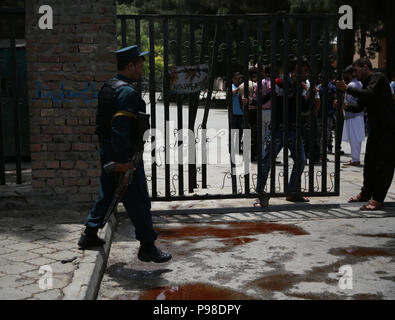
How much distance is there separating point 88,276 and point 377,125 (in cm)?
443

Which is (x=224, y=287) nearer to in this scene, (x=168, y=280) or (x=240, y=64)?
(x=168, y=280)

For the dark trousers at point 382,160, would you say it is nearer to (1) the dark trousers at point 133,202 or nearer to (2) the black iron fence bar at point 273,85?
(2) the black iron fence bar at point 273,85

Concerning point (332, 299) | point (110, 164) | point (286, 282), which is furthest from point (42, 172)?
point (332, 299)

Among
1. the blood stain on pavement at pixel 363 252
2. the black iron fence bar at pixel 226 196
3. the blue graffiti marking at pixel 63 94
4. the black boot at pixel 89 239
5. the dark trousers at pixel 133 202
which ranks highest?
the blue graffiti marking at pixel 63 94

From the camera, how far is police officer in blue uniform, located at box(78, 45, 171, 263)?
192 inches

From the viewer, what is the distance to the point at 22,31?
21609mm

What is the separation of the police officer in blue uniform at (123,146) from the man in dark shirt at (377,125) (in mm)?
3117

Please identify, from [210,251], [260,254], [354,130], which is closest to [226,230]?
[210,251]

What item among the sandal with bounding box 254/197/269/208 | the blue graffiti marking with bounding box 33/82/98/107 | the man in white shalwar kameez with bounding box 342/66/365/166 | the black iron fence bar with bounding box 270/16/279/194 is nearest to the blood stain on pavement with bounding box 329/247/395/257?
the sandal with bounding box 254/197/269/208

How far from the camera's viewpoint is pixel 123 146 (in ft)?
15.9

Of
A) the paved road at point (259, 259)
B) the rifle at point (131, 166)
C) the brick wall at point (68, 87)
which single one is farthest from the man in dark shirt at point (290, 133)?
the rifle at point (131, 166)

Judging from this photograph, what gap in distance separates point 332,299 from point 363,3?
61.9 feet

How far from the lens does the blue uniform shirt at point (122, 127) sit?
15.9ft
